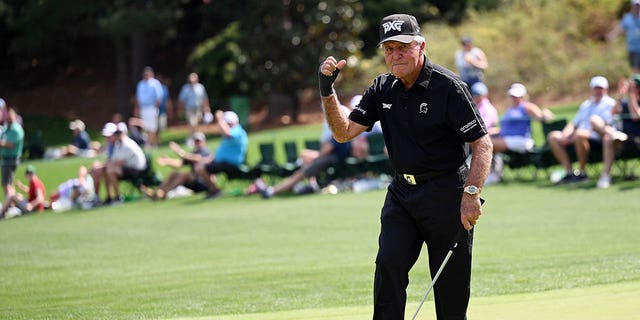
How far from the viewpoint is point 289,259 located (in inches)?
494

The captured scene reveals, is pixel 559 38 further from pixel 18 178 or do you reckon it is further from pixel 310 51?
pixel 18 178

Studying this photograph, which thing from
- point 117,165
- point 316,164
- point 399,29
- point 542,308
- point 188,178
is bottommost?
point 188,178

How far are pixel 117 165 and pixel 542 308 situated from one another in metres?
13.9

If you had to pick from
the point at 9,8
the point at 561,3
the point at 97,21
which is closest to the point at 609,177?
the point at 561,3

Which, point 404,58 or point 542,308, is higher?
point 404,58

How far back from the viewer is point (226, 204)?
18891 mm

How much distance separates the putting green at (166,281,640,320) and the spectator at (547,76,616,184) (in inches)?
300

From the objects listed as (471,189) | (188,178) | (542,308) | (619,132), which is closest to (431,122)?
(471,189)

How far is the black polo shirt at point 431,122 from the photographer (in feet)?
21.3

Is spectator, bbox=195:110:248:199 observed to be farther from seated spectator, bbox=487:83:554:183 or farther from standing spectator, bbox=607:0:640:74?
standing spectator, bbox=607:0:640:74

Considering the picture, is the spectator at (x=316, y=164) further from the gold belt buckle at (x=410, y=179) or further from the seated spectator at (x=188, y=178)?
the gold belt buckle at (x=410, y=179)

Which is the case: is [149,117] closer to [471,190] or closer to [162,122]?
[162,122]

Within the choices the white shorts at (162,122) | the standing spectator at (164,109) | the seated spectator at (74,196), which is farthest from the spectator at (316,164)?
the white shorts at (162,122)

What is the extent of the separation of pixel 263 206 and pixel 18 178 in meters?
9.62
